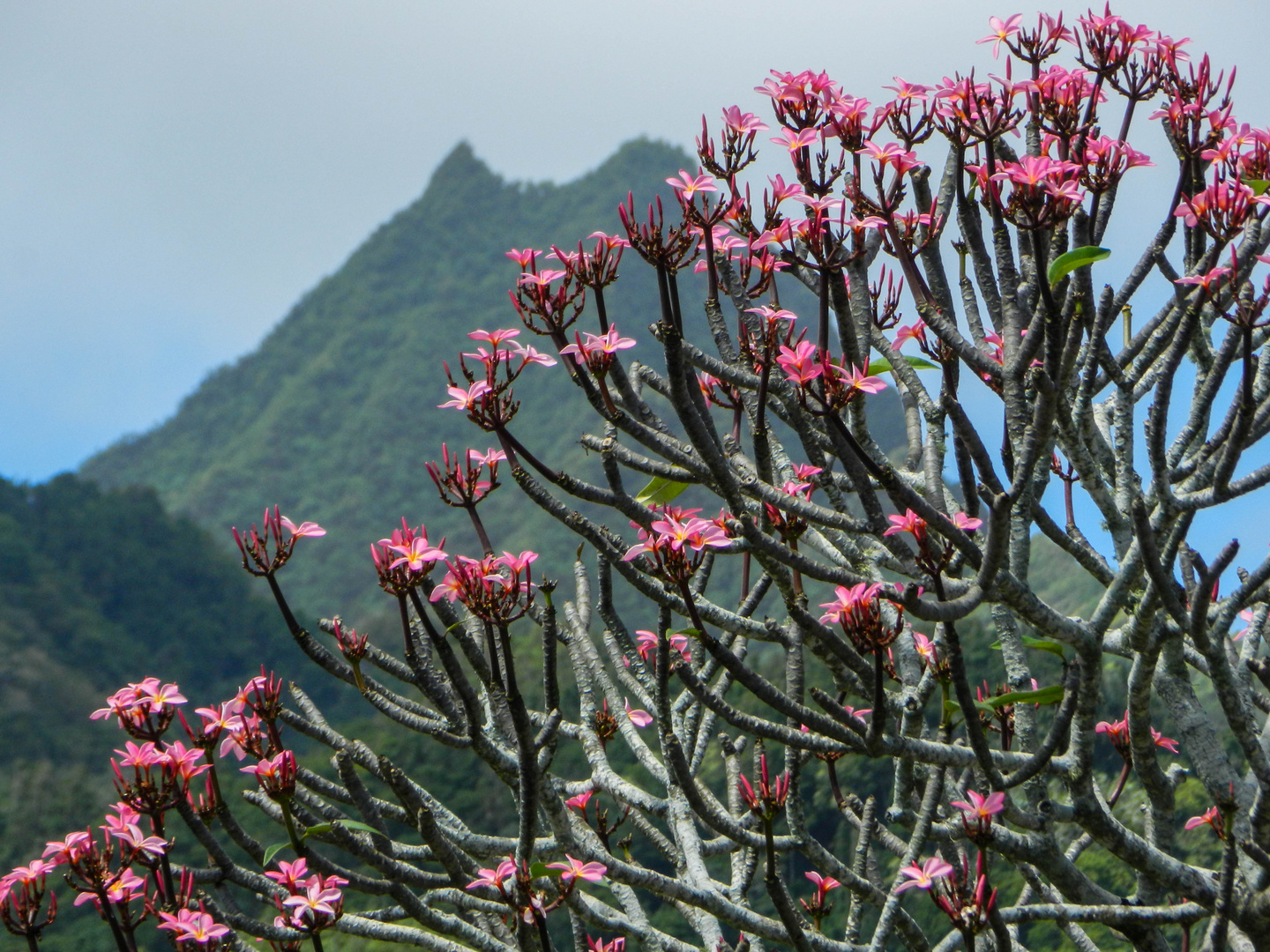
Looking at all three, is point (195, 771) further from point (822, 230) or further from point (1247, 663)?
point (1247, 663)

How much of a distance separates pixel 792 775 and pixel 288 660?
5793 cm

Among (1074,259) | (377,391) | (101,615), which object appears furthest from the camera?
(377,391)

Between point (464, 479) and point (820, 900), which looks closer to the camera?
point (464, 479)

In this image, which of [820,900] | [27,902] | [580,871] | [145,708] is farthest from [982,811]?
[27,902]

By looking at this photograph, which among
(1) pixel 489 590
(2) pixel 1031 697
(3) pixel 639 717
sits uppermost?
(1) pixel 489 590

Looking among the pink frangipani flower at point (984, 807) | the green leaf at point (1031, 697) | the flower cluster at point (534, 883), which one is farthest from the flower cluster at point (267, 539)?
the pink frangipani flower at point (984, 807)

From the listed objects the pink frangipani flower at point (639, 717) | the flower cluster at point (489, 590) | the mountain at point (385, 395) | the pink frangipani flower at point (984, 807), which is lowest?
the pink frangipani flower at point (984, 807)

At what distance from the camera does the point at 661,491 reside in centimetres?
319

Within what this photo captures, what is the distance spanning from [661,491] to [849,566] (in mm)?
745

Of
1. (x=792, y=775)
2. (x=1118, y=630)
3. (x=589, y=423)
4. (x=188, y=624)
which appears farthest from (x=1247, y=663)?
(x=589, y=423)

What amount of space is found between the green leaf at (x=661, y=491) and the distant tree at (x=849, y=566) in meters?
0.03

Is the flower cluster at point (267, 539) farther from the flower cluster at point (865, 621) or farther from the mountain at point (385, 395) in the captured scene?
the mountain at point (385, 395)

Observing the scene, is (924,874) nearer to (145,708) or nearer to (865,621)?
(865,621)

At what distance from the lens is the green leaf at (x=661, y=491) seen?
3154mm
